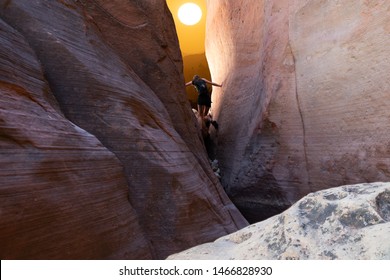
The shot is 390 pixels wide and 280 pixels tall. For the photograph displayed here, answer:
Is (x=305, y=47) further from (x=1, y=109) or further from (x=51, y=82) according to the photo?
(x=1, y=109)

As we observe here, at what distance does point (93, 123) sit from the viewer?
123 inches

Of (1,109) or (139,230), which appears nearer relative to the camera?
(1,109)

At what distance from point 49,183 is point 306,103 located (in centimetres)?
341

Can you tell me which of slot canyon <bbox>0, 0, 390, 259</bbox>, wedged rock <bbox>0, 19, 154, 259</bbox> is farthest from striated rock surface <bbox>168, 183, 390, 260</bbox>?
wedged rock <bbox>0, 19, 154, 259</bbox>

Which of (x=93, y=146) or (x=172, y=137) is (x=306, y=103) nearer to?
(x=172, y=137)

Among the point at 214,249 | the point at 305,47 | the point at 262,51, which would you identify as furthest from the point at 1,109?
the point at 262,51

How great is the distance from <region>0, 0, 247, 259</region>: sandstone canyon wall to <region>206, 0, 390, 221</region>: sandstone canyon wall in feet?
3.23

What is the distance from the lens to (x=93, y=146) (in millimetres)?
2691

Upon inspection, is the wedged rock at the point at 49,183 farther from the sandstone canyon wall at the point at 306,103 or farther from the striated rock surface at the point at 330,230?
the sandstone canyon wall at the point at 306,103

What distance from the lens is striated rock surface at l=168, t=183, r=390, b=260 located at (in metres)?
1.38

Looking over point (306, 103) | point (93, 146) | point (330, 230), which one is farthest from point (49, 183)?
point (306, 103)

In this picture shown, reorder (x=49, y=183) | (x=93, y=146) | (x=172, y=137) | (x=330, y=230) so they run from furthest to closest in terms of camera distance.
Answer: (x=172, y=137) → (x=93, y=146) → (x=49, y=183) → (x=330, y=230)

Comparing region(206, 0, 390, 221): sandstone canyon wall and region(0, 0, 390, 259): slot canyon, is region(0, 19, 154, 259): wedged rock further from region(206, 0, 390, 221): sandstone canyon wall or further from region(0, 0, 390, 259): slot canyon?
region(206, 0, 390, 221): sandstone canyon wall

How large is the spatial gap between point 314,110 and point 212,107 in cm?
452
